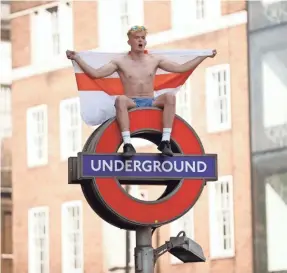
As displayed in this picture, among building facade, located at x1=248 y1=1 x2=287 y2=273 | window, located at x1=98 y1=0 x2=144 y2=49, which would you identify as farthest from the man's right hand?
window, located at x1=98 y1=0 x2=144 y2=49

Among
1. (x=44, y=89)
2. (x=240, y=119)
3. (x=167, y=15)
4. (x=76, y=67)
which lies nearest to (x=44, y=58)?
(x=44, y=89)

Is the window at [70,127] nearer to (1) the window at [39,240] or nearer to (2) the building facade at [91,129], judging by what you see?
(2) the building facade at [91,129]

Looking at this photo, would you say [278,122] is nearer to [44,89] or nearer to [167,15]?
[167,15]

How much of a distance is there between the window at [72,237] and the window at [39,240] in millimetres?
270

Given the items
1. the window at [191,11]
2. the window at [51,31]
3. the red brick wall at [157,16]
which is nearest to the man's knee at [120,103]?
the window at [191,11]

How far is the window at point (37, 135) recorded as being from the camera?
16.6 meters

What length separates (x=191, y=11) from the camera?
1560 centimetres

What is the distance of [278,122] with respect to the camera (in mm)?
14992

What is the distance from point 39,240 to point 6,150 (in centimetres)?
121

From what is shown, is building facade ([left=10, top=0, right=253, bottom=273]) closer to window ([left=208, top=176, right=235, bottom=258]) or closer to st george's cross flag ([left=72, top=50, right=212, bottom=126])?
window ([left=208, top=176, right=235, bottom=258])

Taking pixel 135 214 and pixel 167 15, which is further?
pixel 167 15

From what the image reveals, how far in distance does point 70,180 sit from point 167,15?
7657 mm

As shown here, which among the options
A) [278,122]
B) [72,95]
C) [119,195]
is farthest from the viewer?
[72,95]

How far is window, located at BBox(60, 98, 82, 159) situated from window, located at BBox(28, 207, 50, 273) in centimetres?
79
